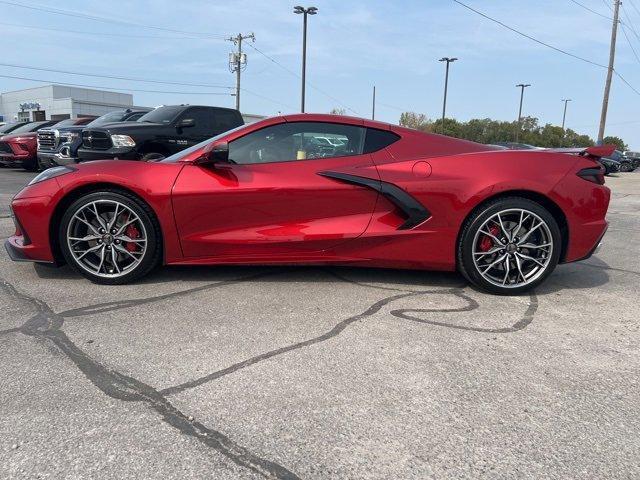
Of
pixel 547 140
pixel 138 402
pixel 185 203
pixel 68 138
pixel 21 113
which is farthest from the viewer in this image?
pixel 547 140

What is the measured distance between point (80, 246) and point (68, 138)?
9341 mm

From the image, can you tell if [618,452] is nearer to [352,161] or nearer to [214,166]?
[352,161]

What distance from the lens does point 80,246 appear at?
404 centimetres

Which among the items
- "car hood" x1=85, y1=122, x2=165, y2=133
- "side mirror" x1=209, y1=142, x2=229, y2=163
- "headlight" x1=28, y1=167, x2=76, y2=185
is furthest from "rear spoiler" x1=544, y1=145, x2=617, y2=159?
"car hood" x1=85, y1=122, x2=165, y2=133

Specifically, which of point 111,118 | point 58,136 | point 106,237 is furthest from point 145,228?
point 58,136

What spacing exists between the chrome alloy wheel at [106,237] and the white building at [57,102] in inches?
2335

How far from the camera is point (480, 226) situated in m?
3.96

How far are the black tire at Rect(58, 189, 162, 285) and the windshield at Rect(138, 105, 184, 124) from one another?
5.86 metres

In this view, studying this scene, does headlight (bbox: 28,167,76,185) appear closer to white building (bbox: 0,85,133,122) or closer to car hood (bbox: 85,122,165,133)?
car hood (bbox: 85,122,165,133)

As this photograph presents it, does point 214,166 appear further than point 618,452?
Yes

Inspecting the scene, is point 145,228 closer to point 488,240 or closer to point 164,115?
point 488,240

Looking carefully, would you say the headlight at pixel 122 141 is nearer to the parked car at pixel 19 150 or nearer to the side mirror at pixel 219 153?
the side mirror at pixel 219 153

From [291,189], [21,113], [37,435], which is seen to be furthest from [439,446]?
[21,113]

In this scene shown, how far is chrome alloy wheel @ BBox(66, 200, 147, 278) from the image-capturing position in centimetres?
396
